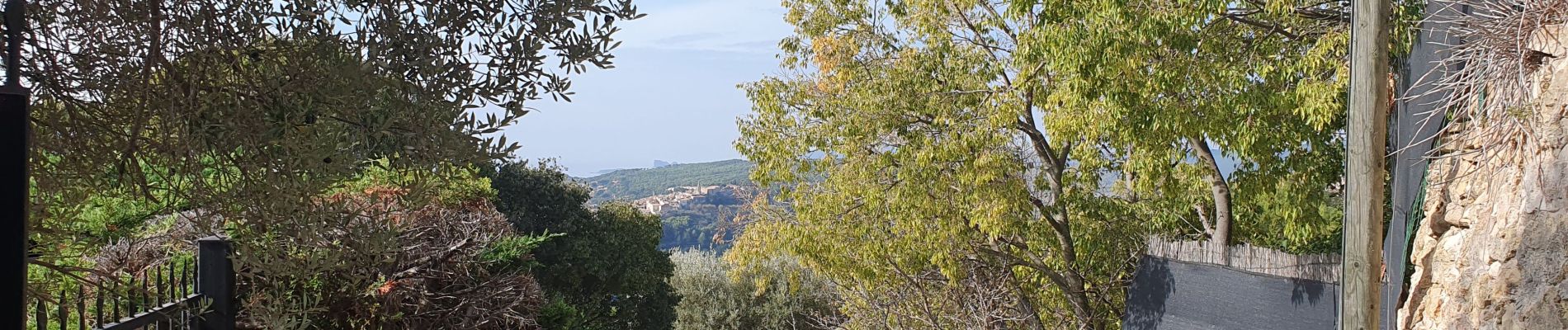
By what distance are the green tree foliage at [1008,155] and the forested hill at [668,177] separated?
697 inches

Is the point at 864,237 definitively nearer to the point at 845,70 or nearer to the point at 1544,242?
the point at 845,70

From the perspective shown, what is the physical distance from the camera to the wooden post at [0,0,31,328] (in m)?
1.34

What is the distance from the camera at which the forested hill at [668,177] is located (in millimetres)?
29469

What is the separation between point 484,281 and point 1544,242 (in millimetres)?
5560

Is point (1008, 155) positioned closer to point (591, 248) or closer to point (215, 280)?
point (215, 280)

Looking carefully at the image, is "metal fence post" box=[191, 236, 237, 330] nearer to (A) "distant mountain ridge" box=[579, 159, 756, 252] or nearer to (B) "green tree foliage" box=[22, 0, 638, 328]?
(B) "green tree foliage" box=[22, 0, 638, 328]

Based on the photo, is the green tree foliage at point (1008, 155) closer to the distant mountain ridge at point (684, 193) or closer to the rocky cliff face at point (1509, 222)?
the rocky cliff face at point (1509, 222)

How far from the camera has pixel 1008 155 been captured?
9.30 m

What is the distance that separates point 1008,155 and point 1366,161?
5833 mm

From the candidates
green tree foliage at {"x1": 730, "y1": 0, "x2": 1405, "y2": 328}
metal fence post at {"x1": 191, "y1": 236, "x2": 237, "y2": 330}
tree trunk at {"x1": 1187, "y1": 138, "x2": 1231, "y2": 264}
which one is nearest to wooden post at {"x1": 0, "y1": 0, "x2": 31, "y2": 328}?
metal fence post at {"x1": 191, "y1": 236, "x2": 237, "y2": 330}

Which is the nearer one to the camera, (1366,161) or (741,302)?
(1366,161)

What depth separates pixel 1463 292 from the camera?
4051mm

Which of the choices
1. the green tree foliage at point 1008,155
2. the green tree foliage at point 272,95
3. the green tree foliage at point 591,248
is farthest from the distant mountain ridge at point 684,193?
the green tree foliage at point 272,95

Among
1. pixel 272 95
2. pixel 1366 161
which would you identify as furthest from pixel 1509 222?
pixel 272 95
